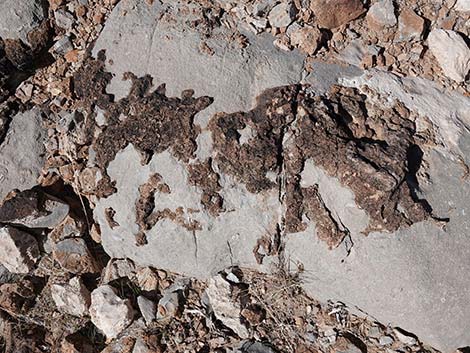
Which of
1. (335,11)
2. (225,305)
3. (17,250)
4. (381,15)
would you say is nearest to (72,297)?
(17,250)

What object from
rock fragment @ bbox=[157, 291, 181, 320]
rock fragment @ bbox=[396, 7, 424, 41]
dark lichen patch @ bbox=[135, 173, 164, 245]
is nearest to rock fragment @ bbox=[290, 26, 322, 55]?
rock fragment @ bbox=[396, 7, 424, 41]

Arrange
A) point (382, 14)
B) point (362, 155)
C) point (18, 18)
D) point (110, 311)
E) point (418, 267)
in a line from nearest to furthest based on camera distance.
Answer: point (362, 155) < point (418, 267) < point (110, 311) < point (382, 14) < point (18, 18)

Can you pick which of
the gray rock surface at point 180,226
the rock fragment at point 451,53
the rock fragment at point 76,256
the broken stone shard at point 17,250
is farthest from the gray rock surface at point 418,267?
the broken stone shard at point 17,250

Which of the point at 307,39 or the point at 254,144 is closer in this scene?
the point at 254,144

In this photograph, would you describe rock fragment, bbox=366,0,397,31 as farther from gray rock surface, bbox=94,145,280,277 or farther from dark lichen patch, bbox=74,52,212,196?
gray rock surface, bbox=94,145,280,277

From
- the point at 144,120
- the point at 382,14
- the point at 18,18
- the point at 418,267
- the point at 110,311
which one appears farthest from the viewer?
the point at 18,18

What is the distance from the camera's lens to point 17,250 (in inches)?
121

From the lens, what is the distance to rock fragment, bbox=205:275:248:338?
2.87m

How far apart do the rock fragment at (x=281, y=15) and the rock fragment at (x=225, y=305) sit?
1.48 m

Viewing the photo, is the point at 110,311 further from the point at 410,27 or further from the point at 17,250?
the point at 410,27

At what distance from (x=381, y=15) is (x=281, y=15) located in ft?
1.93

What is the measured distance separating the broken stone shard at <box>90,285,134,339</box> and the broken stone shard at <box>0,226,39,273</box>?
482 millimetres

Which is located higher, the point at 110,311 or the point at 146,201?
the point at 146,201

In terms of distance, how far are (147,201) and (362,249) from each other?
1.17 m
